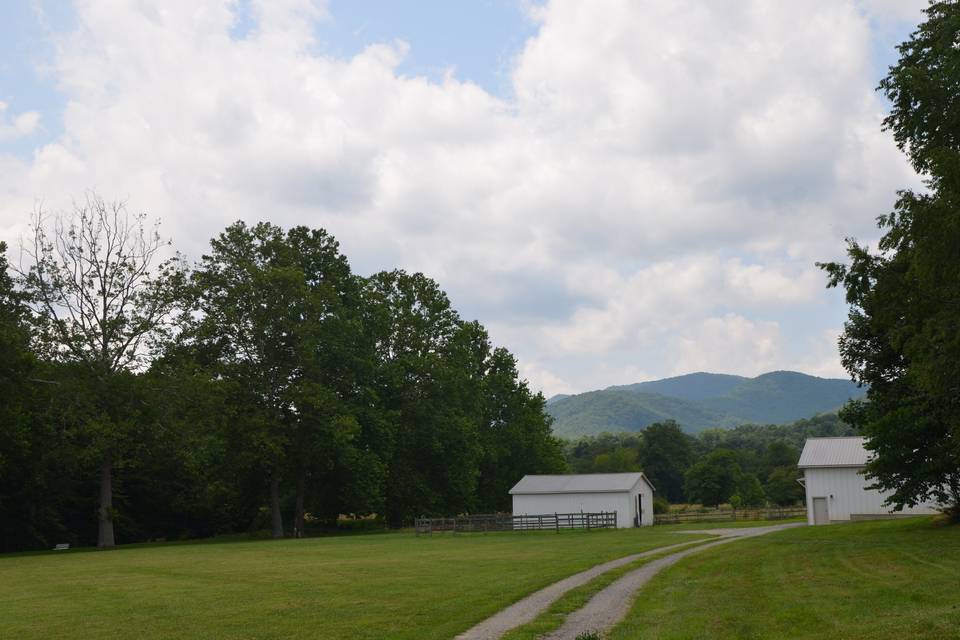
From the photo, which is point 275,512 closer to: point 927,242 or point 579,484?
point 579,484

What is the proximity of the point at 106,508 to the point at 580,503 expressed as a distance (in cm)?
3019

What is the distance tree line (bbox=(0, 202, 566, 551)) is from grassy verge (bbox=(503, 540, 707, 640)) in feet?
102

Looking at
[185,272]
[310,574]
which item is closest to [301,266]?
[185,272]

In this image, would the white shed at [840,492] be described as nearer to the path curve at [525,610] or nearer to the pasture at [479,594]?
the pasture at [479,594]

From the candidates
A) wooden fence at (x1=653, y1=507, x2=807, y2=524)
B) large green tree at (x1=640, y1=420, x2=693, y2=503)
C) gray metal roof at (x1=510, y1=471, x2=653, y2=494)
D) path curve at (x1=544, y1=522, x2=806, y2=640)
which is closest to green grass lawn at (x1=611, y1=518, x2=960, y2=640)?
path curve at (x1=544, y1=522, x2=806, y2=640)

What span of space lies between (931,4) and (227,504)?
5091cm

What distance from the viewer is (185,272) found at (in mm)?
49875

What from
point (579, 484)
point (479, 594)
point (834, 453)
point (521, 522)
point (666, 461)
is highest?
point (834, 453)

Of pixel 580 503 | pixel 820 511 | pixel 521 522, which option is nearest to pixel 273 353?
pixel 521 522

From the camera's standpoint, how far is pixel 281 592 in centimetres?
1873

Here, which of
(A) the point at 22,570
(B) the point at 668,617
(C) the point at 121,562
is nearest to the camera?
(B) the point at 668,617

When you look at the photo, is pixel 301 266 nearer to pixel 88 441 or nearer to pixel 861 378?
pixel 88 441

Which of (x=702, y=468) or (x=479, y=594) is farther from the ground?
(x=702, y=468)

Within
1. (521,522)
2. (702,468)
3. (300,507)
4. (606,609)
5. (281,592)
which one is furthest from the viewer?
(702,468)
